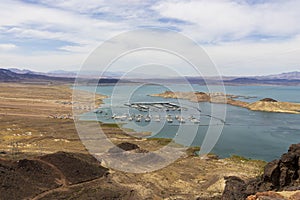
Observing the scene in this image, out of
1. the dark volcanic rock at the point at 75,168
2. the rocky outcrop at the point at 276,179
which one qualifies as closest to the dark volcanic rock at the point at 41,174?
the dark volcanic rock at the point at 75,168

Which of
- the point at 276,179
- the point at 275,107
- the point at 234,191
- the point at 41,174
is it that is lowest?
the point at 41,174

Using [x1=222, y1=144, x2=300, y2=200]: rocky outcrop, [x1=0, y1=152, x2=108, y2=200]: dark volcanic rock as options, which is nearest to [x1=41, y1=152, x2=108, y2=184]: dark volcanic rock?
[x1=0, y1=152, x2=108, y2=200]: dark volcanic rock

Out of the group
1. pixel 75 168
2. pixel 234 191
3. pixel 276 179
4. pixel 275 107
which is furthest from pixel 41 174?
pixel 275 107

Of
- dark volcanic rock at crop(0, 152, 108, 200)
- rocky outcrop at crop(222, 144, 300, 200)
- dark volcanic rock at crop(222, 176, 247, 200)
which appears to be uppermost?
rocky outcrop at crop(222, 144, 300, 200)

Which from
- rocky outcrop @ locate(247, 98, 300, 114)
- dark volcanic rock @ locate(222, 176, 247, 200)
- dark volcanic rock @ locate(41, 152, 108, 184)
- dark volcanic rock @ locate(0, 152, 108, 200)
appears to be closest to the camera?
dark volcanic rock @ locate(222, 176, 247, 200)

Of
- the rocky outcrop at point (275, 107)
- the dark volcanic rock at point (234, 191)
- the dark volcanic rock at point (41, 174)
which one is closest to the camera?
the dark volcanic rock at point (234, 191)

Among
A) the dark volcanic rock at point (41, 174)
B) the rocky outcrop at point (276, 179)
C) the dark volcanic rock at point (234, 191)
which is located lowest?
the dark volcanic rock at point (41, 174)

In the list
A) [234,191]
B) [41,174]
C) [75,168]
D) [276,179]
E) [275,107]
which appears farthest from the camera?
[275,107]

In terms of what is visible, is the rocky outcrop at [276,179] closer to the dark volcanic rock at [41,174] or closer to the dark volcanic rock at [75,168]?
the dark volcanic rock at [75,168]

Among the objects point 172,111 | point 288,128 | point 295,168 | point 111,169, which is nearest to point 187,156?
point 111,169

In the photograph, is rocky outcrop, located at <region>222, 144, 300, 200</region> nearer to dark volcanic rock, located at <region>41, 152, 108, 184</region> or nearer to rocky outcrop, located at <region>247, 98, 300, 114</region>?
dark volcanic rock, located at <region>41, 152, 108, 184</region>

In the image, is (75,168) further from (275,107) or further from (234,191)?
(275,107)

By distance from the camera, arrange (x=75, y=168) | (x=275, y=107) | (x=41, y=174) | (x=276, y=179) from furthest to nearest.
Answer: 1. (x=275, y=107)
2. (x=75, y=168)
3. (x=41, y=174)
4. (x=276, y=179)

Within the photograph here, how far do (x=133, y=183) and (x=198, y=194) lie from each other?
15.0 feet
